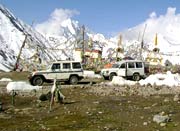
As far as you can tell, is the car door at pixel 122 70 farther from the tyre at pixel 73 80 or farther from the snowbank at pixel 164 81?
the tyre at pixel 73 80

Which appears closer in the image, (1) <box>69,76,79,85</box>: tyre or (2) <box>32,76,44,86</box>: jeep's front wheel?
(2) <box>32,76,44,86</box>: jeep's front wheel

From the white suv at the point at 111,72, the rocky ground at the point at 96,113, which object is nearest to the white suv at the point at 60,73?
the white suv at the point at 111,72

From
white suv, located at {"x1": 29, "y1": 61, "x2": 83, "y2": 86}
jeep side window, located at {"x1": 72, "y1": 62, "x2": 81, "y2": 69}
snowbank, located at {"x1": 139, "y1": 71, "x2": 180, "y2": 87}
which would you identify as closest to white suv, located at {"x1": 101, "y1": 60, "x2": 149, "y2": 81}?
snowbank, located at {"x1": 139, "y1": 71, "x2": 180, "y2": 87}

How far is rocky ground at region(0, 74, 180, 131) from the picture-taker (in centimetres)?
2248

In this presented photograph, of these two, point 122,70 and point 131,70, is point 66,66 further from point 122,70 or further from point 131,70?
point 131,70

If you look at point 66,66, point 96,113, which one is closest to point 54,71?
point 66,66

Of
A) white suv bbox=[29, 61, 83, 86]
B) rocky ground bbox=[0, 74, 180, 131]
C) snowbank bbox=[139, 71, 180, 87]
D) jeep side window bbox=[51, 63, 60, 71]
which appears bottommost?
rocky ground bbox=[0, 74, 180, 131]

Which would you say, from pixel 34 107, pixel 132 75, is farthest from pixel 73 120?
pixel 132 75

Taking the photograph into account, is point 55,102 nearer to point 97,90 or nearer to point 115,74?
point 97,90

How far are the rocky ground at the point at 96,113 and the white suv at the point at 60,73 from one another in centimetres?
999

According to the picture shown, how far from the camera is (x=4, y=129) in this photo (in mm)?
22875

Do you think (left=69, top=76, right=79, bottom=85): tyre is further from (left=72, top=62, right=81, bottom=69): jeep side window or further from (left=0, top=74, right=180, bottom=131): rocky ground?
(left=0, top=74, right=180, bottom=131): rocky ground

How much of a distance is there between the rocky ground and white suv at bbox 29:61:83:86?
9.99 m

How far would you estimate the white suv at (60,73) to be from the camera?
48812 mm
